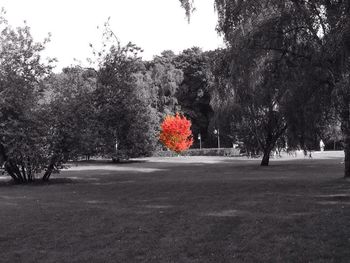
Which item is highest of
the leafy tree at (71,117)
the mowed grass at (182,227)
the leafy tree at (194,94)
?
the leafy tree at (194,94)

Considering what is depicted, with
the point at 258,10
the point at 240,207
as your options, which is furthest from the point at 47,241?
the point at 258,10

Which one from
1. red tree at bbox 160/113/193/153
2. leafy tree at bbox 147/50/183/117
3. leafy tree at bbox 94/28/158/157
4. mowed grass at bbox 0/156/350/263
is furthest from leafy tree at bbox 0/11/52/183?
leafy tree at bbox 147/50/183/117

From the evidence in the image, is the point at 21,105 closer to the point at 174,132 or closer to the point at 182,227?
the point at 182,227

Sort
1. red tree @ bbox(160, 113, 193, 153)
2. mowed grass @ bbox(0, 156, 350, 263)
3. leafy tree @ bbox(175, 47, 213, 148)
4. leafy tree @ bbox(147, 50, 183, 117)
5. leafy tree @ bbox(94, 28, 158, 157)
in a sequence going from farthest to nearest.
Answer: leafy tree @ bbox(175, 47, 213, 148)
leafy tree @ bbox(147, 50, 183, 117)
red tree @ bbox(160, 113, 193, 153)
leafy tree @ bbox(94, 28, 158, 157)
mowed grass @ bbox(0, 156, 350, 263)

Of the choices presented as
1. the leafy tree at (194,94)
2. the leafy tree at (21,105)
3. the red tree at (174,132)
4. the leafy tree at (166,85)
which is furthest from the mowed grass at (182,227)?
the leafy tree at (194,94)

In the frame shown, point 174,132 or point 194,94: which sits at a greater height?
point 194,94

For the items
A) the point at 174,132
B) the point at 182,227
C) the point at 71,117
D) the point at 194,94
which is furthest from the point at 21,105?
the point at 194,94

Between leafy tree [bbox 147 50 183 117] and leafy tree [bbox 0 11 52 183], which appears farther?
leafy tree [bbox 147 50 183 117]

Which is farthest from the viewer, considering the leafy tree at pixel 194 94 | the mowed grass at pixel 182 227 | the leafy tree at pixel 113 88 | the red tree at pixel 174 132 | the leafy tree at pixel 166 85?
the leafy tree at pixel 194 94

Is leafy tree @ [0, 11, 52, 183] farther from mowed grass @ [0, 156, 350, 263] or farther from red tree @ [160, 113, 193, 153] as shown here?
red tree @ [160, 113, 193, 153]

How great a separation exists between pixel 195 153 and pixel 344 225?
6126cm

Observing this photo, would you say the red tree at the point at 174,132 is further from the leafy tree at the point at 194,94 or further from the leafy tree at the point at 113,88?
the leafy tree at the point at 113,88

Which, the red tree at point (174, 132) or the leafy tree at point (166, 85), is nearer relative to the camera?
the red tree at point (174, 132)

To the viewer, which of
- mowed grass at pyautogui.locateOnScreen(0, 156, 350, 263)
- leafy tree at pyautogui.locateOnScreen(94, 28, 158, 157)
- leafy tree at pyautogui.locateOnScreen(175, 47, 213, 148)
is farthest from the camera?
leafy tree at pyautogui.locateOnScreen(175, 47, 213, 148)
